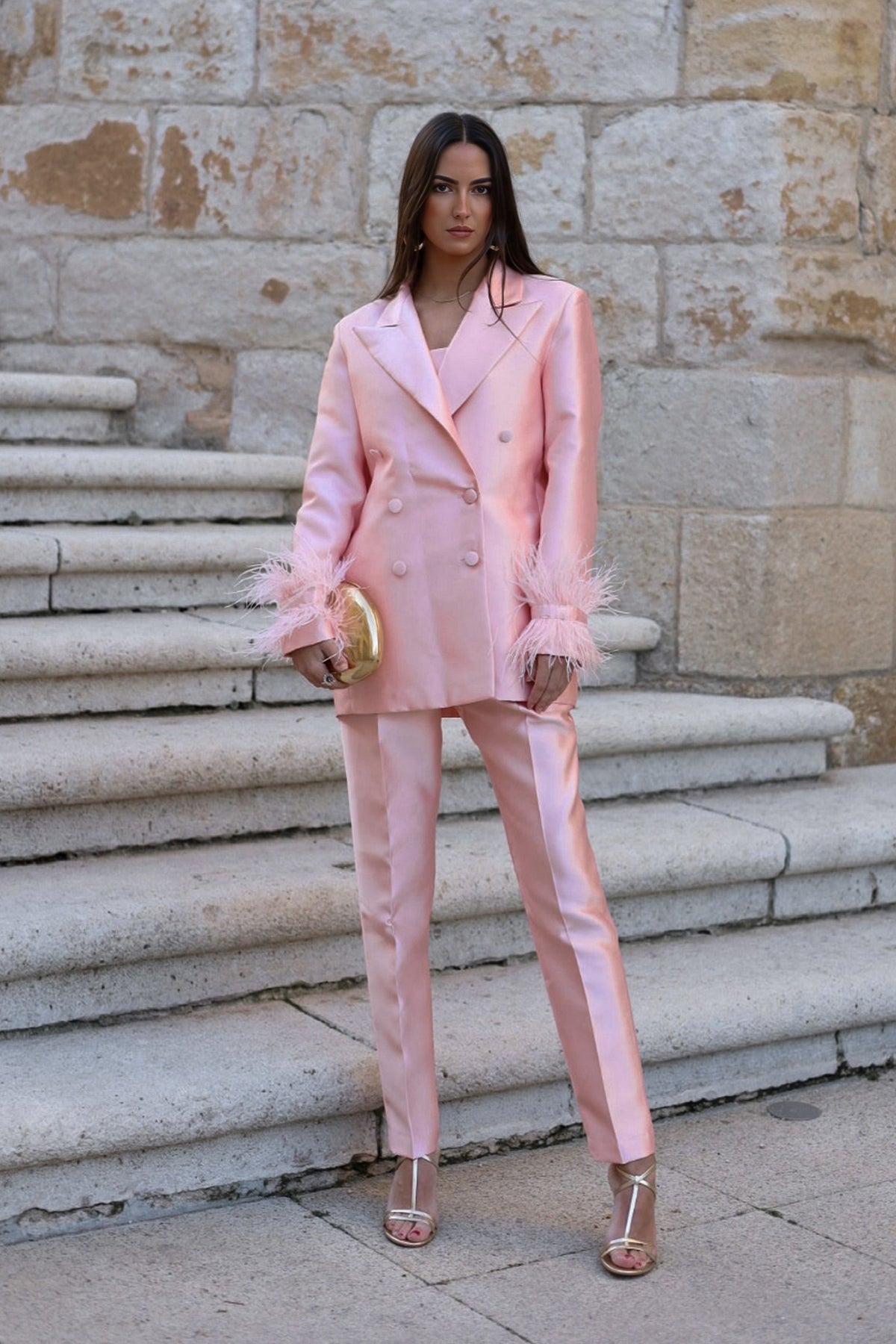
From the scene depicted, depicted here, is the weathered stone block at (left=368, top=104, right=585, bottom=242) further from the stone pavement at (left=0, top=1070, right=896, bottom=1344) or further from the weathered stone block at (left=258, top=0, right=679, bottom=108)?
the stone pavement at (left=0, top=1070, right=896, bottom=1344)

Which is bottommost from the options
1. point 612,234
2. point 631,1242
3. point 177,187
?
point 631,1242

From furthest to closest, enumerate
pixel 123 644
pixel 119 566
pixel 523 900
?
pixel 119 566 < pixel 123 644 < pixel 523 900

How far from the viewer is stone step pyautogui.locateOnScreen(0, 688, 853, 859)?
3.20 m

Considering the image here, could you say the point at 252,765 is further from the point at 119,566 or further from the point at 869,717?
the point at 869,717

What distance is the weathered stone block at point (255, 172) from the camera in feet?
15.7

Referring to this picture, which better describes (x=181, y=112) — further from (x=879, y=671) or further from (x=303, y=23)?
(x=879, y=671)

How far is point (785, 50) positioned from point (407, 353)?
2381 mm

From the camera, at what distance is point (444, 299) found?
2467mm

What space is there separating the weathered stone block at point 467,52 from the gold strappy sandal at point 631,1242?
3.08 meters

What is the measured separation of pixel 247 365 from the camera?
16.3 feet

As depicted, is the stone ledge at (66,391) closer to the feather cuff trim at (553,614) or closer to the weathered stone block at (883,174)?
the weathered stone block at (883,174)

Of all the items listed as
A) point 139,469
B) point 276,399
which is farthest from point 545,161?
point 139,469

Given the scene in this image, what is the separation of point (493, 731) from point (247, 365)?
282 centimetres

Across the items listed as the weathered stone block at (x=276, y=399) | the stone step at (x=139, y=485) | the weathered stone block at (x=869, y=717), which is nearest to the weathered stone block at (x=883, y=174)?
the weathered stone block at (x=869, y=717)
